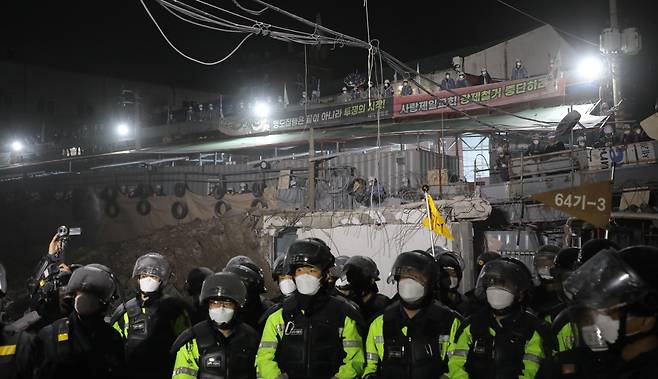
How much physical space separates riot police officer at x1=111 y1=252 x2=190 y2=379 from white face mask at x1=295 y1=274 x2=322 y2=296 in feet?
5.62

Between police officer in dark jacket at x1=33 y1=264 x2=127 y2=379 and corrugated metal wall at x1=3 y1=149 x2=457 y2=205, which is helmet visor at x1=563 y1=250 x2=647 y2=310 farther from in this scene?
corrugated metal wall at x1=3 y1=149 x2=457 y2=205

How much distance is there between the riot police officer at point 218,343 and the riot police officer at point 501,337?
1.81 m

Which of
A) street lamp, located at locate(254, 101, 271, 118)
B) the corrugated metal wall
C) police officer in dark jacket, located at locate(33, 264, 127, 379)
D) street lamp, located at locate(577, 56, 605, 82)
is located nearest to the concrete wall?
street lamp, located at locate(577, 56, 605, 82)

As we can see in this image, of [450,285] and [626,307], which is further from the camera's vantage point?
[450,285]

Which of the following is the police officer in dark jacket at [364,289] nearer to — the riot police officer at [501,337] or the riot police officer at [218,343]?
the riot police officer at [501,337]

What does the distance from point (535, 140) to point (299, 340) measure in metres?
15.7

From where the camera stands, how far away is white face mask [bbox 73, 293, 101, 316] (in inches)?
173

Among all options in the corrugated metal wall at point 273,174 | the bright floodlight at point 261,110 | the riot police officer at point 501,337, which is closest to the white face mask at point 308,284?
the riot police officer at point 501,337

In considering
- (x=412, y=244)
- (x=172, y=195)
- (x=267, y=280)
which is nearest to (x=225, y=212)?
(x=172, y=195)

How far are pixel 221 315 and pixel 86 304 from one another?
1099 millimetres

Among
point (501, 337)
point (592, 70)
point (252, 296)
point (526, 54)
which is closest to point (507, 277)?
point (501, 337)

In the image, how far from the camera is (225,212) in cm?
2191

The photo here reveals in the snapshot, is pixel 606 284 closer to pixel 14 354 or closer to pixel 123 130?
pixel 14 354

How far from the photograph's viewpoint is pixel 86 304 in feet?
14.4
